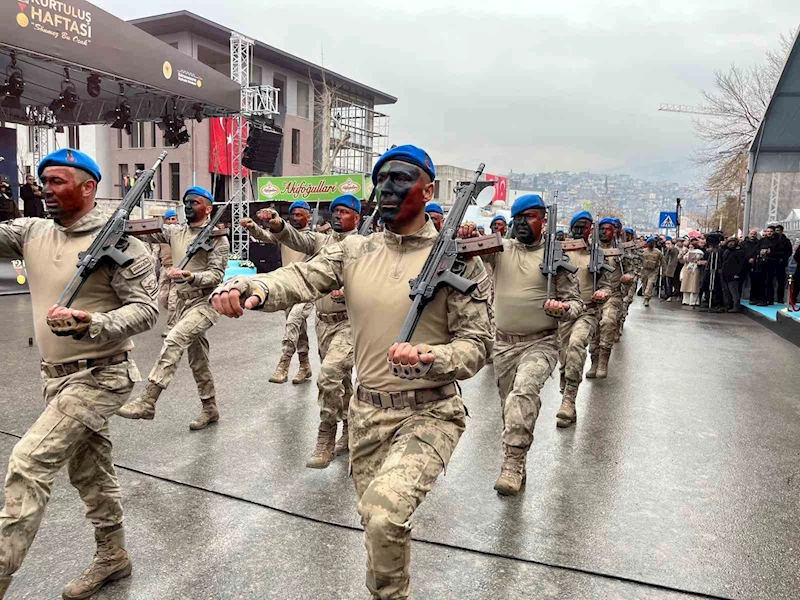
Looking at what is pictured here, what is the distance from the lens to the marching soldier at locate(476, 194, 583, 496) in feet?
14.7

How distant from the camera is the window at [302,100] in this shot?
40.1 meters

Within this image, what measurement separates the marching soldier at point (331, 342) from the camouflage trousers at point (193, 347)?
35.3 inches

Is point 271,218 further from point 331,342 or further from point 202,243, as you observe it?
point 202,243

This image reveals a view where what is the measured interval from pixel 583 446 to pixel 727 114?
32.4 m

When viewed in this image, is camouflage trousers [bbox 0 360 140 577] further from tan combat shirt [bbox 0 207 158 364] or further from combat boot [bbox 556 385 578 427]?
combat boot [bbox 556 385 578 427]

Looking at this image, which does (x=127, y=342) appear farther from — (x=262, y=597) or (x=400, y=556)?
(x=400, y=556)

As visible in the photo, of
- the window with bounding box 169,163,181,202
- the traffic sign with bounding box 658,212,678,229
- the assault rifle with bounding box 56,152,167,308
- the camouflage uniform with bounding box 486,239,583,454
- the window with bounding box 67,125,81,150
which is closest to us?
the assault rifle with bounding box 56,152,167,308

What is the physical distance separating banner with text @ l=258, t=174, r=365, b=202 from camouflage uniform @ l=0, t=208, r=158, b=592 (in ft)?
60.9

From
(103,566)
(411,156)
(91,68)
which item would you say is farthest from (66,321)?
(91,68)

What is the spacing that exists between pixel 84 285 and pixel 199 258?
10.2 ft

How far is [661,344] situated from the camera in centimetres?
1135

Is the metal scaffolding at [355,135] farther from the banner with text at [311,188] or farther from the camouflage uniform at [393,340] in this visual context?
the camouflage uniform at [393,340]

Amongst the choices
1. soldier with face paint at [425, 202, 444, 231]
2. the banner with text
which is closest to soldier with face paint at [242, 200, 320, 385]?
soldier with face paint at [425, 202, 444, 231]

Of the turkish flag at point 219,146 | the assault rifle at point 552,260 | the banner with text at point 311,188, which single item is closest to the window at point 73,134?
the banner with text at point 311,188
